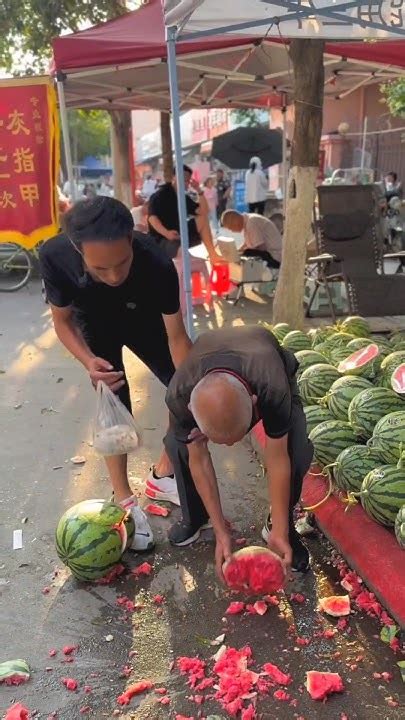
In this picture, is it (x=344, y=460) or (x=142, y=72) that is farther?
(x=142, y=72)

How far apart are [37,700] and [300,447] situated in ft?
4.87

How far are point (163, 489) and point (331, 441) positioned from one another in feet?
3.51

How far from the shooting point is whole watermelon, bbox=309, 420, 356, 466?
11.7 feet

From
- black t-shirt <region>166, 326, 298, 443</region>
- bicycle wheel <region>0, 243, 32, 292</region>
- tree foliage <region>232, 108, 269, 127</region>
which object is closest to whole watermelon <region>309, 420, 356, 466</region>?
black t-shirt <region>166, 326, 298, 443</region>

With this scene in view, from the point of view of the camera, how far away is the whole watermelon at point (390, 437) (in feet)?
10.4

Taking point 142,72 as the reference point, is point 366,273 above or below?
below

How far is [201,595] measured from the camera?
3.04 meters

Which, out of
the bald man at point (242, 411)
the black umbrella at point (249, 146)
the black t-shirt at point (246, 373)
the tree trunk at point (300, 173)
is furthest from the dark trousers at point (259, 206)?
the black t-shirt at point (246, 373)

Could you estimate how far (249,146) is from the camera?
59.7 feet

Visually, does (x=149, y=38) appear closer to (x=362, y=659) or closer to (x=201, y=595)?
(x=201, y=595)

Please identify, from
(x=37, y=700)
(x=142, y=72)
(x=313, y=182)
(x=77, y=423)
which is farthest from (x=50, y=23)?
(x=37, y=700)

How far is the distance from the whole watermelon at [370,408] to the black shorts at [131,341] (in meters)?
1.06

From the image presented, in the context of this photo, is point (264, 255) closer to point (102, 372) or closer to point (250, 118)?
point (102, 372)

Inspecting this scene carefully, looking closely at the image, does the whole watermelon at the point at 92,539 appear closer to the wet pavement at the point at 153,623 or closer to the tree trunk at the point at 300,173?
the wet pavement at the point at 153,623
